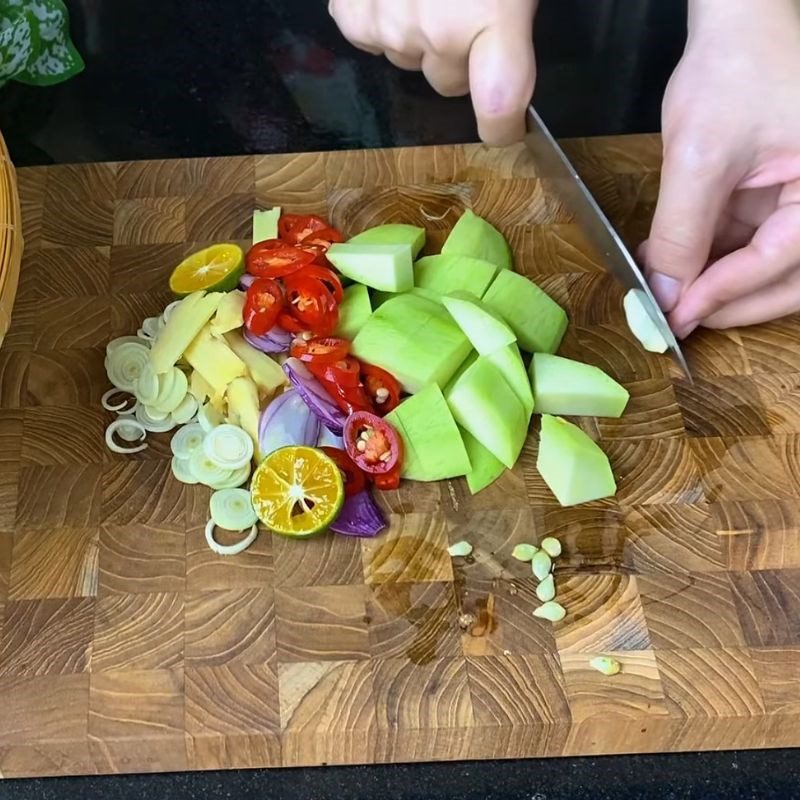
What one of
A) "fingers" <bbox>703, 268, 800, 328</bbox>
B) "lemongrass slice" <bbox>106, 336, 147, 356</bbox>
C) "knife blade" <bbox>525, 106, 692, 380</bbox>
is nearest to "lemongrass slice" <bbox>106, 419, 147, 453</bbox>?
"lemongrass slice" <bbox>106, 336, 147, 356</bbox>

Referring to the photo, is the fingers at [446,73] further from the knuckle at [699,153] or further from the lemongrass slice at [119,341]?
the lemongrass slice at [119,341]

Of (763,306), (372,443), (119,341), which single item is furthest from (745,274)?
(119,341)

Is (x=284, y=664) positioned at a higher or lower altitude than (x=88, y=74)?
lower

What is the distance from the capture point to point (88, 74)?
1.74 meters

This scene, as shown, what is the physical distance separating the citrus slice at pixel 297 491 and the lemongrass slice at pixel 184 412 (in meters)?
0.14

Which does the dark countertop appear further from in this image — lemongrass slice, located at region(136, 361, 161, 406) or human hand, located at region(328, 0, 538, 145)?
lemongrass slice, located at region(136, 361, 161, 406)

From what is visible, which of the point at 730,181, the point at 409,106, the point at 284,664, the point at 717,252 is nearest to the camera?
the point at 284,664

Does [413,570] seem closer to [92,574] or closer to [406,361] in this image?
[406,361]

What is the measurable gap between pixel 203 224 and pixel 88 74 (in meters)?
0.45

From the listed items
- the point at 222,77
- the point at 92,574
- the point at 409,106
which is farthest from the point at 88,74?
the point at 92,574

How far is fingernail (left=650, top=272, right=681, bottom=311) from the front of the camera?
1.35m

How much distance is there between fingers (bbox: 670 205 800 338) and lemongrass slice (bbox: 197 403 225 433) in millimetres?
632

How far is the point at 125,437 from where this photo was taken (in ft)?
4.25

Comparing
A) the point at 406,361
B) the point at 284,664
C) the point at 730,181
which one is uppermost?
the point at 730,181
